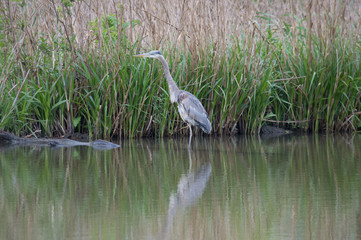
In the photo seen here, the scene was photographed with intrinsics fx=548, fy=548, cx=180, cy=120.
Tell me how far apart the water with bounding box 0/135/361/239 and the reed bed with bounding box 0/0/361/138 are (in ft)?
3.14

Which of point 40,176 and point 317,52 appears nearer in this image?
point 40,176

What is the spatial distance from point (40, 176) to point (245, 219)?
2.32m

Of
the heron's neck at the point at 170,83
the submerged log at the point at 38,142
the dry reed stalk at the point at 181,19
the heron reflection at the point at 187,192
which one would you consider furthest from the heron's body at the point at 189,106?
the heron reflection at the point at 187,192

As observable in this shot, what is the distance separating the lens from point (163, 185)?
437 cm

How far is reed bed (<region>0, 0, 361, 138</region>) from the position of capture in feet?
24.2

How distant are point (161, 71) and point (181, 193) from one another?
Result: 4116 mm

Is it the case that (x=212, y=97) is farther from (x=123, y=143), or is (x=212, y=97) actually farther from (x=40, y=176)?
(x=40, y=176)

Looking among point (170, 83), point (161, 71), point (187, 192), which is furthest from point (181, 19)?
point (187, 192)

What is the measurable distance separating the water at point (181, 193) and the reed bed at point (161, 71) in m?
0.96

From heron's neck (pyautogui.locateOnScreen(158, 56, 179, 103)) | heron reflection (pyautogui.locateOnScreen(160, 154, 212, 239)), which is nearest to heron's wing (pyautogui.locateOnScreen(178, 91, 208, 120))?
heron's neck (pyautogui.locateOnScreen(158, 56, 179, 103))

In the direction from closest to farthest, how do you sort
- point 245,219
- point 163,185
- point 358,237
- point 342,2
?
point 358,237 < point 245,219 < point 163,185 < point 342,2

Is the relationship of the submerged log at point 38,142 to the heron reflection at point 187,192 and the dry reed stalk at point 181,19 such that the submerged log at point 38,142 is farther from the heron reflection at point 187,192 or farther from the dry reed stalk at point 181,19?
the heron reflection at point 187,192

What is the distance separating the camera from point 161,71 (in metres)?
7.93

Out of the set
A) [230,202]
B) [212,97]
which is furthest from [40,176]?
[212,97]
